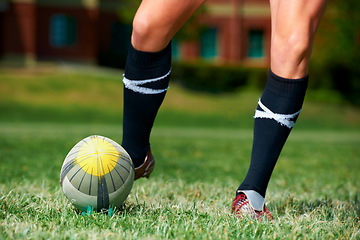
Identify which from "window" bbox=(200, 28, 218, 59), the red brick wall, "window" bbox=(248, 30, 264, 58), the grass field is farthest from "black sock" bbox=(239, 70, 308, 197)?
"window" bbox=(248, 30, 264, 58)

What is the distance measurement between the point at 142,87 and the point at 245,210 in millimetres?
1029

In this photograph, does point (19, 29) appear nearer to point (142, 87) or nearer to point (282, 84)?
point (142, 87)

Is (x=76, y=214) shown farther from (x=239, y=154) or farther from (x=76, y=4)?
(x=76, y=4)

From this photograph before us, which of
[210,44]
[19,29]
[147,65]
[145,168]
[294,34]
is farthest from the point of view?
[210,44]

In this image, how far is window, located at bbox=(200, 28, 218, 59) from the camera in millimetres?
35812

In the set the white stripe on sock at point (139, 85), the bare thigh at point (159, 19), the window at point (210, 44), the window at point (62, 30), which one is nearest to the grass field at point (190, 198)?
the white stripe on sock at point (139, 85)

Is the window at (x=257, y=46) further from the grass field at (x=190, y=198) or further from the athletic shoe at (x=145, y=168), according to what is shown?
the athletic shoe at (x=145, y=168)

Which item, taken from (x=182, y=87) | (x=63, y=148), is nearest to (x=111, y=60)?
(x=182, y=87)

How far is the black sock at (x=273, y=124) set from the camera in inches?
112

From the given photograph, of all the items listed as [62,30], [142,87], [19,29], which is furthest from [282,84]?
[62,30]

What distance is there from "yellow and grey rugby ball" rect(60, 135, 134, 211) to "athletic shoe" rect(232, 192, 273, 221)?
668mm

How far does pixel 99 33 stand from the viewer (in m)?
34.1

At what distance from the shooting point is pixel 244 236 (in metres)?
2.40

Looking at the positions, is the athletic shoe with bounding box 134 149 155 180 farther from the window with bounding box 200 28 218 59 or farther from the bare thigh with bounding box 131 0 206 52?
the window with bounding box 200 28 218 59
